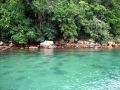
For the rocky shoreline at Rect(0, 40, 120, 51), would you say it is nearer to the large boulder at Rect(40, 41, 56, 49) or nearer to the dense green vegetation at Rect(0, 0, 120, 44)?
the large boulder at Rect(40, 41, 56, 49)

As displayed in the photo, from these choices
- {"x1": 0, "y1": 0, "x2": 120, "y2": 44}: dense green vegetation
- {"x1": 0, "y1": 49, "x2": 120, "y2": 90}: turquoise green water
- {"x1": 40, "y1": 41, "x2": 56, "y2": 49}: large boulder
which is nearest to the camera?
{"x1": 0, "y1": 49, "x2": 120, "y2": 90}: turquoise green water

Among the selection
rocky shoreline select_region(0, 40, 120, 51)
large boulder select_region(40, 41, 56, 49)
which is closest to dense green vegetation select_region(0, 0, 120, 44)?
rocky shoreline select_region(0, 40, 120, 51)

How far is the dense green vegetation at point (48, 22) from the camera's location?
134ft

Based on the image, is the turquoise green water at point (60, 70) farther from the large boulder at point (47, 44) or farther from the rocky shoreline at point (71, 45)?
the rocky shoreline at point (71, 45)

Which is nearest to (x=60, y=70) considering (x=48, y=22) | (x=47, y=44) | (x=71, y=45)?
(x=47, y=44)

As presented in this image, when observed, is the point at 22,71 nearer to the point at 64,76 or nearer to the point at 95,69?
the point at 64,76

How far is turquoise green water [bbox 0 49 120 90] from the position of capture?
20689 mm

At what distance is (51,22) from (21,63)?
15.0 metres

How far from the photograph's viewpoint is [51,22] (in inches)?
1683

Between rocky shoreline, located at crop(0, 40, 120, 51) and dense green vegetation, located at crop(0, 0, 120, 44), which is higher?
dense green vegetation, located at crop(0, 0, 120, 44)

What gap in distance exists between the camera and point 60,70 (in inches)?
1017

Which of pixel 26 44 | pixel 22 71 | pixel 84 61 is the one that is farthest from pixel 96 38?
pixel 22 71

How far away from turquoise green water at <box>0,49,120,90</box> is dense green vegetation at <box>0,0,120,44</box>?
504 cm

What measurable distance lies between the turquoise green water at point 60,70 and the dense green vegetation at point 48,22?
5040 millimetres
